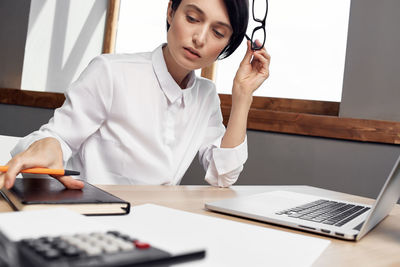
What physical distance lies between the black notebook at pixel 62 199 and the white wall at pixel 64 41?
2427mm

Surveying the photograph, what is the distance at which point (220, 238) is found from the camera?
515 millimetres

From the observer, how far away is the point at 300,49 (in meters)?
2.07

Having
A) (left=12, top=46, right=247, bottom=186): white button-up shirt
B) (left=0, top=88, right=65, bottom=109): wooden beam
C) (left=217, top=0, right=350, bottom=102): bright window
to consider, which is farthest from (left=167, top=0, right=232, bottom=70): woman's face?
(left=0, top=88, right=65, bottom=109): wooden beam

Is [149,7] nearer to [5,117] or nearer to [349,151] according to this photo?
[5,117]

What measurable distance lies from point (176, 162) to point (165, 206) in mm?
562

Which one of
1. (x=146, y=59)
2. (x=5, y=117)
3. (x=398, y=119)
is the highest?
(x=146, y=59)

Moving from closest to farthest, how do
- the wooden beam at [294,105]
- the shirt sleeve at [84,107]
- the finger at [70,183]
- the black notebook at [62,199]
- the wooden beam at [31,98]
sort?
the black notebook at [62,199] < the finger at [70,183] < the shirt sleeve at [84,107] < the wooden beam at [294,105] < the wooden beam at [31,98]

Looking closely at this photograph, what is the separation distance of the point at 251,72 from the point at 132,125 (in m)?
0.41

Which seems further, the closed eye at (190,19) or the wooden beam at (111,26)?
the wooden beam at (111,26)

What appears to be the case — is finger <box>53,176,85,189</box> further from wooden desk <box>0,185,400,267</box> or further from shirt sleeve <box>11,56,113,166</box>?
shirt sleeve <box>11,56,113,166</box>

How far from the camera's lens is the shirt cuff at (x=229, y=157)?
1.17 metres

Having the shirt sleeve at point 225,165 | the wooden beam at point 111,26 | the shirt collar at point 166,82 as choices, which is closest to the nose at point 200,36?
the shirt collar at point 166,82

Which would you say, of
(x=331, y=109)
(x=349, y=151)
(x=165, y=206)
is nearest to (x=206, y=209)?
(x=165, y=206)

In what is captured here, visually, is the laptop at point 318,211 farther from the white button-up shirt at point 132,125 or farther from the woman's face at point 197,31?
the woman's face at point 197,31
